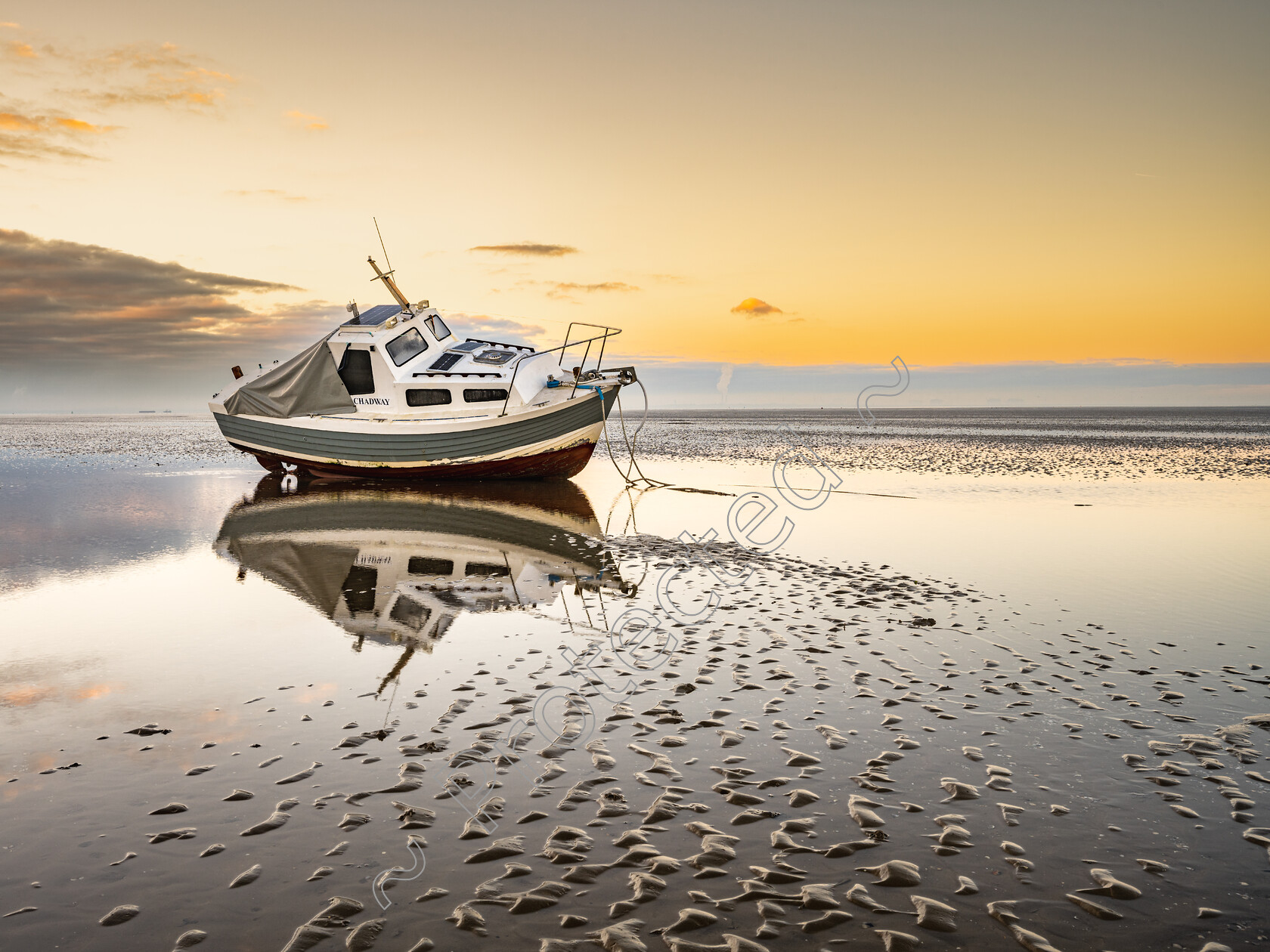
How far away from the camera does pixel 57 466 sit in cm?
3147

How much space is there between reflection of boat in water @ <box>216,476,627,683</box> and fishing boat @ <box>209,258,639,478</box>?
1.28 m

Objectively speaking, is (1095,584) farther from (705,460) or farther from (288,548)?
(705,460)

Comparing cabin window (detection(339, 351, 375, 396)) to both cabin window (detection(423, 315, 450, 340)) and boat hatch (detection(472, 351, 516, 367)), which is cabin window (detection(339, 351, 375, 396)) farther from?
boat hatch (detection(472, 351, 516, 367))

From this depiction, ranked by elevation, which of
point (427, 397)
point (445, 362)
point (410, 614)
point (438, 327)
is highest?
point (438, 327)

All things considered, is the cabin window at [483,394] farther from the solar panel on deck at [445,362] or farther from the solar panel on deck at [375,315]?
the solar panel on deck at [375,315]

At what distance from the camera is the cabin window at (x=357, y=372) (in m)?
21.8

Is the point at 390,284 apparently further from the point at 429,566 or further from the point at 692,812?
the point at 692,812

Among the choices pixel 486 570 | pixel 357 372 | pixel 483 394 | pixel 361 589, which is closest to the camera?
pixel 361 589

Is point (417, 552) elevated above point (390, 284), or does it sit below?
below

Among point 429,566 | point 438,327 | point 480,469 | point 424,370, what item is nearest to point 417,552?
point 429,566

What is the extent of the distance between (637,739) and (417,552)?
27.3 feet

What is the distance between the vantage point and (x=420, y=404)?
843 inches

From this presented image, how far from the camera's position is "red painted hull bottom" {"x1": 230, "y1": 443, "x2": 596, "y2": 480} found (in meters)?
21.3

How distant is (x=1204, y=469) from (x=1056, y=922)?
3204 centimetres
